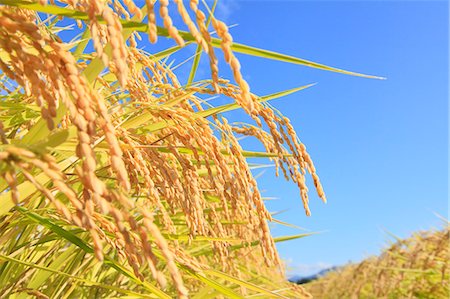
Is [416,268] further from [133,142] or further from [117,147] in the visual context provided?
[117,147]

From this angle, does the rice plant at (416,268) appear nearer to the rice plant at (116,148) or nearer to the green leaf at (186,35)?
the rice plant at (116,148)

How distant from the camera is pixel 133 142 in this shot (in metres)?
1.37

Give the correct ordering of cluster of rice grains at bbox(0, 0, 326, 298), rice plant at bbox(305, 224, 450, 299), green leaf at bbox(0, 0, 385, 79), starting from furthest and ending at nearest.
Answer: rice plant at bbox(305, 224, 450, 299) < green leaf at bbox(0, 0, 385, 79) < cluster of rice grains at bbox(0, 0, 326, 298)

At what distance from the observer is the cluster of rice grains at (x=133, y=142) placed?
0.86 metres

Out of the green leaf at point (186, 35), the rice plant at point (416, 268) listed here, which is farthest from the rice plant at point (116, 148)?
the rice plant at point (416, 268)

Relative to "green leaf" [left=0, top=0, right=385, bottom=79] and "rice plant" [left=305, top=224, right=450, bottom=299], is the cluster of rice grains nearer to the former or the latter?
"green leaf" [left=0, top=0, right=385, bottom=79]

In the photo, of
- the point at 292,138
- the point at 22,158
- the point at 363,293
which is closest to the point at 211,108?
the point at 292,138

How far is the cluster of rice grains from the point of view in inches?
34.0

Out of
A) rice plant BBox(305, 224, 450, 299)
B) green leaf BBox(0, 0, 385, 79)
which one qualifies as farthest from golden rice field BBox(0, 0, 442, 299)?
rice plant BBox(305, 224, 450, 299)

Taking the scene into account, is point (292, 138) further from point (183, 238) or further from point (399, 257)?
point (399, 257)

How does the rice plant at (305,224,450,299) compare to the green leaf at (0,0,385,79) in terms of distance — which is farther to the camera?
the rice plant at (305,224,450,299)

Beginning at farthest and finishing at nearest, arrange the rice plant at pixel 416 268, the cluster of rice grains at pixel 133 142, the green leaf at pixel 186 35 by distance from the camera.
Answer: the rice plant at pixel 416 268 < the green leaf at pixel 186 35 < the cluster of rice grains at pixel 133 142

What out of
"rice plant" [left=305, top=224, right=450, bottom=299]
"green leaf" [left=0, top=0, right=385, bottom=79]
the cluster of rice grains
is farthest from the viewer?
"rice plant" [left=305, top=224, right=450, bottom=299]

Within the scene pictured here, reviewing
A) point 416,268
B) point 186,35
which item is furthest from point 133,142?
point 416,268
